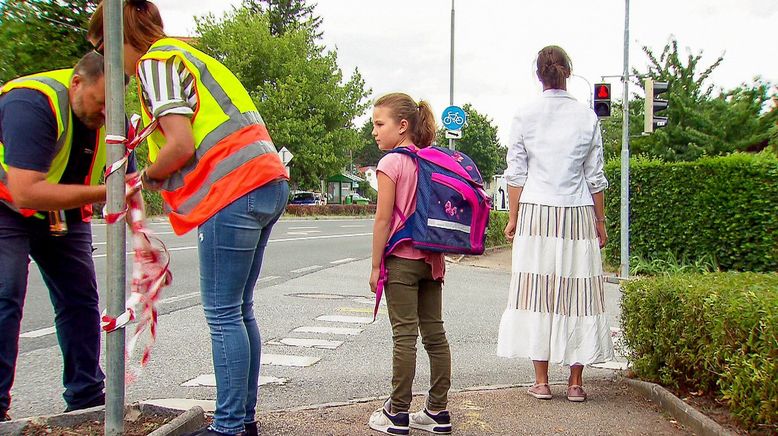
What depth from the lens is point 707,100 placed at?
71.7 ft

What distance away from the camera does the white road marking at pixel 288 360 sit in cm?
579

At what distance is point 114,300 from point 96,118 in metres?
0.93

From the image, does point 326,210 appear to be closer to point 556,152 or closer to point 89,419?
point 556,152

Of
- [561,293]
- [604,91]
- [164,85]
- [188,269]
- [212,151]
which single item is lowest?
[188,269]

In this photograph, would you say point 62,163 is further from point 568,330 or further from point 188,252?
point 188,252

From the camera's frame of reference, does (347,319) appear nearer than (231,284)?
No

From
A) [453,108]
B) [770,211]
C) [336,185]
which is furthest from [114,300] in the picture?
[336,185]

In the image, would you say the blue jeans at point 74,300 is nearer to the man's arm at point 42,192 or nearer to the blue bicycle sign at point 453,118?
the man's arm at point 42,192

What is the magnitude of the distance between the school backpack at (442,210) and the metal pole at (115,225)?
1301 millimetres

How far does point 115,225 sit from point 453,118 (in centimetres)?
1777

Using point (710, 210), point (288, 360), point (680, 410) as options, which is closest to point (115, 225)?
point (680, 410)

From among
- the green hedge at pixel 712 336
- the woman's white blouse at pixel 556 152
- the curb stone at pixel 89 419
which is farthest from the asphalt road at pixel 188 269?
the green hedge at pixel 712 336

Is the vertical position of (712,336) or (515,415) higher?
(712,336)

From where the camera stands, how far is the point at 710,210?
13.6 meters
